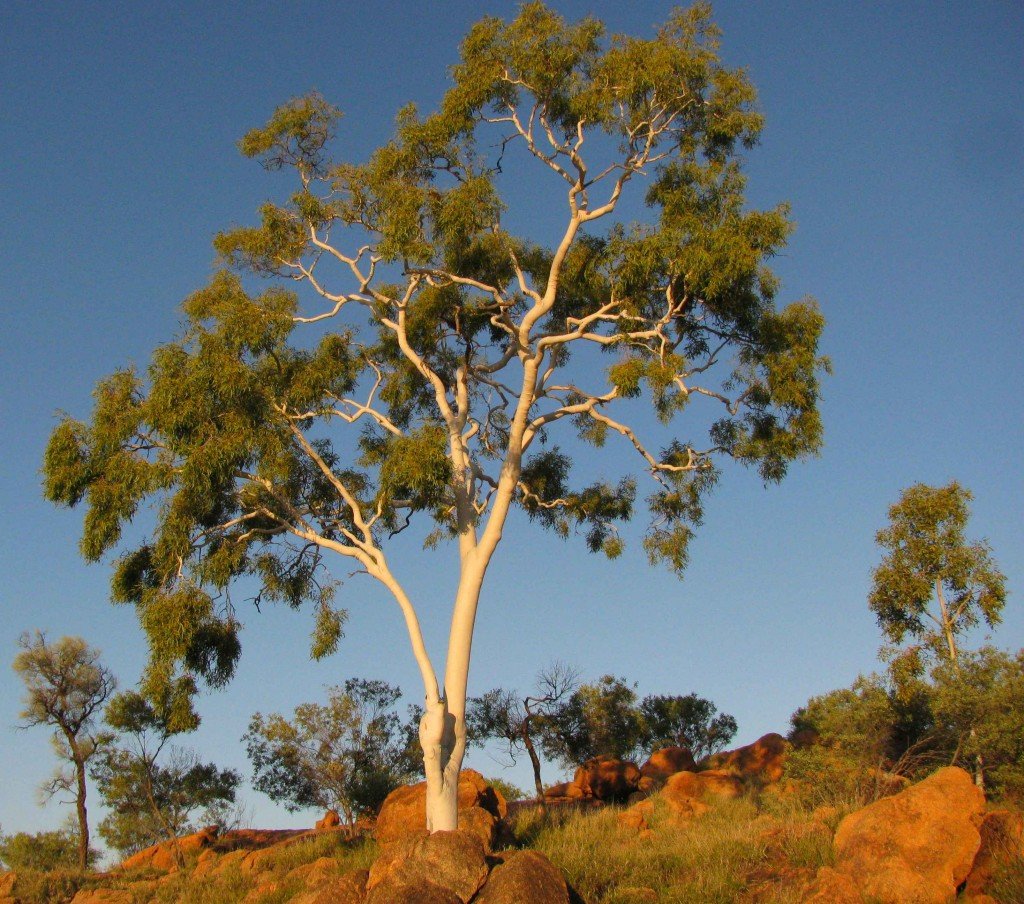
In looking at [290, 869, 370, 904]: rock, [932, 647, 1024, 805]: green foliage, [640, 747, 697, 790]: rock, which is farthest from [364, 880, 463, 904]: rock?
[640, 747, 697, 790]: rock

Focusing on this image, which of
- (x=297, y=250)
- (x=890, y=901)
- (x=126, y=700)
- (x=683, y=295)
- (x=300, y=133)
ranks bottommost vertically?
(x=890, y=901)

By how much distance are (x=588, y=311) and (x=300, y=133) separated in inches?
239

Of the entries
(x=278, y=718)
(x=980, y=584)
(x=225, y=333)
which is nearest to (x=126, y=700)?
(x=278, y=718)

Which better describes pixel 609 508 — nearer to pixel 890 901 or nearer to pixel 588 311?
pixel 588 311

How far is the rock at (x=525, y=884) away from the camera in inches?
359

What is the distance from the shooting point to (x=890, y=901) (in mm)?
9141

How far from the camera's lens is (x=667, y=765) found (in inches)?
934

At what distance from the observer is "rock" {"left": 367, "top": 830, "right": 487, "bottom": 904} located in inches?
379

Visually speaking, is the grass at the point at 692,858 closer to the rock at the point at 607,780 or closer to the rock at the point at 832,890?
the rock at the point at 832,890

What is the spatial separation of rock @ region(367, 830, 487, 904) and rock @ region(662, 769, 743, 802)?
26.5ft

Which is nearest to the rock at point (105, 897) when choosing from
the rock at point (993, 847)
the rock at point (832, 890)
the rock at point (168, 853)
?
the rock at point (168, 853)

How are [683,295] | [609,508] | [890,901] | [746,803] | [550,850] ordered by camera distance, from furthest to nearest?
[609,508] → [683,295] → [746,803] → [550,850] → [890,901]

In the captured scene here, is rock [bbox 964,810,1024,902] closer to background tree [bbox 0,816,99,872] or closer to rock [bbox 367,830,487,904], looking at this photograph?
rock [bbox 367,830,487,904]

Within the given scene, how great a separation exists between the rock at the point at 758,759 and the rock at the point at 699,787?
6.92ft
